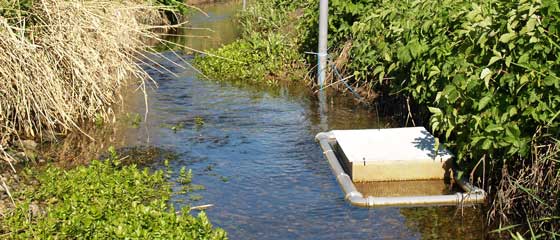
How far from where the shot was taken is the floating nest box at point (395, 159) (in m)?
8.38

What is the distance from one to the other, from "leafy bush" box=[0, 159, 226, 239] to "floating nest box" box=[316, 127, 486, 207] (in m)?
1.88

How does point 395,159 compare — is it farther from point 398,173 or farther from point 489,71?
point 489,71

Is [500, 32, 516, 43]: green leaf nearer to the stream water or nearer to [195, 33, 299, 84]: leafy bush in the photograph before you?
the stream water

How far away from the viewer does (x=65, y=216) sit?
22.2 feet

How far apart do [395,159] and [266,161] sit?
1.76 metres

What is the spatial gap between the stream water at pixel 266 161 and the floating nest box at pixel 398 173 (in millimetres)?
117

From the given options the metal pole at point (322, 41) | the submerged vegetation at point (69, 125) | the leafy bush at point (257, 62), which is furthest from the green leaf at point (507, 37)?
the leafy bush at point (257, 62)

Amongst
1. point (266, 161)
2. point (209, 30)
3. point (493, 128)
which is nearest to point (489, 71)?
point (493, 128)

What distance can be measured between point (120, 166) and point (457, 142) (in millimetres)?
3822

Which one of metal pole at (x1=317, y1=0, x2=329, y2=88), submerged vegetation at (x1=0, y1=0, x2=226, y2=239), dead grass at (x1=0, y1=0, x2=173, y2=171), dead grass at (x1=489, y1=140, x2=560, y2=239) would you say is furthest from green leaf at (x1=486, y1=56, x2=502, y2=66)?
metal pole at (x1=317, y1=0, x2=329, y2=88)

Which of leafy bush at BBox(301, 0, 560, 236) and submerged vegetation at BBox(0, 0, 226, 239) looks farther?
leafy bush at BBox(301, 0, 560, 236)

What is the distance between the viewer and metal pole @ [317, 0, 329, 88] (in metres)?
13.6

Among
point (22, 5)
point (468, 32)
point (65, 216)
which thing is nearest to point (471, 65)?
point (468, 32)

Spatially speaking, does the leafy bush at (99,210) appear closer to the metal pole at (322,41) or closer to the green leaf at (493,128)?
the green leaf at (493,128)
